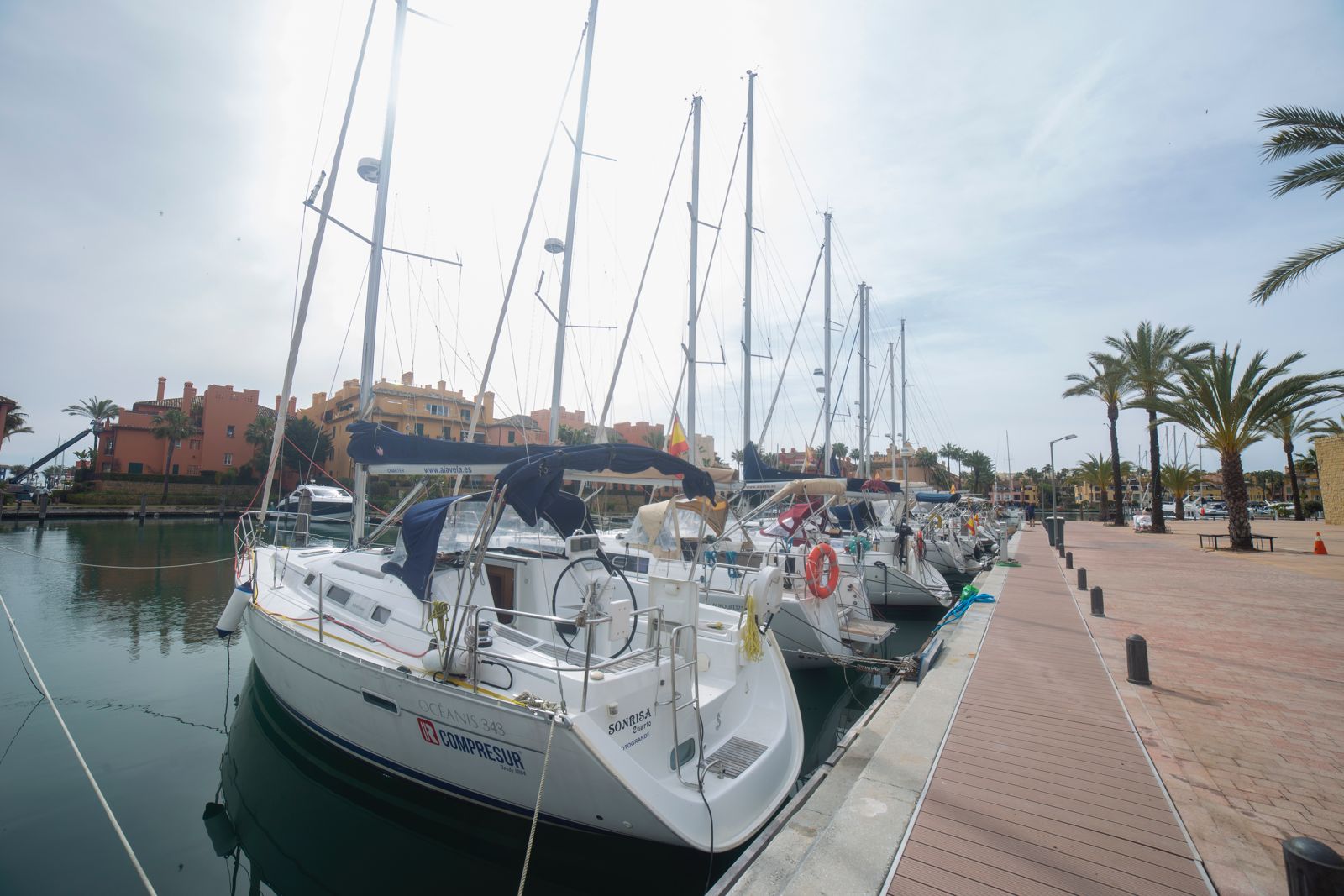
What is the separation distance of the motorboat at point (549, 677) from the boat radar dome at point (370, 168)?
4871 mm

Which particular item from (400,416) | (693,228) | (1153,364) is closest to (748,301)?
(693,228)

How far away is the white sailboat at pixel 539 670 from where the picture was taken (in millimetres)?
4207

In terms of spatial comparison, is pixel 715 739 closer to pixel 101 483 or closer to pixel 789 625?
pixel 789 625

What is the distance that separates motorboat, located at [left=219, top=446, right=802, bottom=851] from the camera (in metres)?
4.19

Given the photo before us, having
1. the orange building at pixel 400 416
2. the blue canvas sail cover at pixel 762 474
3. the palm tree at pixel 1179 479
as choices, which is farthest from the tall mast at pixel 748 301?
the palm tree at pixel 1179 479

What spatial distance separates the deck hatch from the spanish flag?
410 inches

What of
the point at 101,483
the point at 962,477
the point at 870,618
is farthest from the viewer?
the point at 962,477

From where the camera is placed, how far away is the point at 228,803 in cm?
609

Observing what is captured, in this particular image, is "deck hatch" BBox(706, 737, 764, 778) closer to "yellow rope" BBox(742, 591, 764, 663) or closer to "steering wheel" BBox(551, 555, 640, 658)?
"yellow rope" BBox(742, 591, 764, 663)

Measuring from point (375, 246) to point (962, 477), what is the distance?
7820cm

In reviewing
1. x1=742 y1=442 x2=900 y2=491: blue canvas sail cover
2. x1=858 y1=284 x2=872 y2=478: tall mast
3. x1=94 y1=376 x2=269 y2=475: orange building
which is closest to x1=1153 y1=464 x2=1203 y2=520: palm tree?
x1=858 y1=284 x2=872 y2=478: tall mast

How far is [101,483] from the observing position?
43.2 meters

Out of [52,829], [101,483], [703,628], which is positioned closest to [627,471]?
[703,628]

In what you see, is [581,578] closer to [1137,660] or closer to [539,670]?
[539,670]
